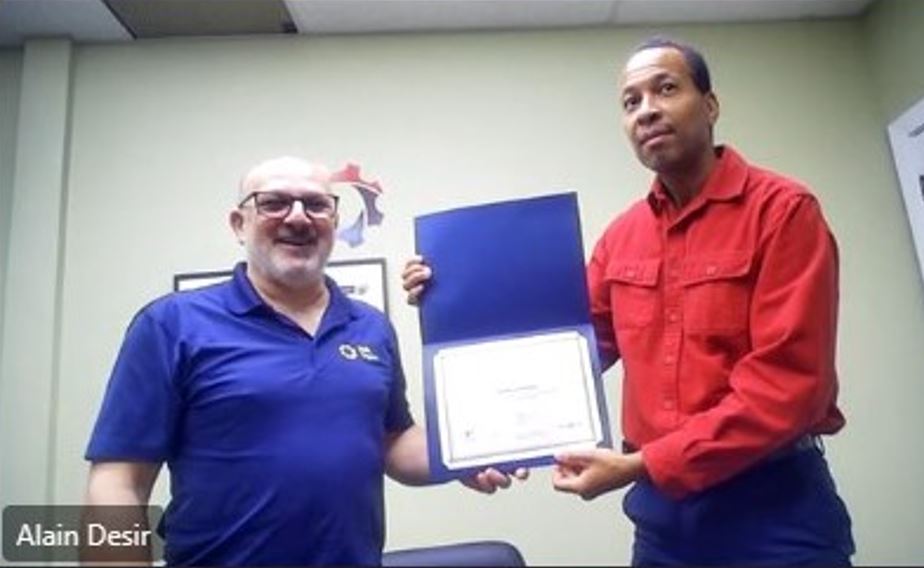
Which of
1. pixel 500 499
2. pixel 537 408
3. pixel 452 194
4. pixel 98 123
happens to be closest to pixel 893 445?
pixel 500 499

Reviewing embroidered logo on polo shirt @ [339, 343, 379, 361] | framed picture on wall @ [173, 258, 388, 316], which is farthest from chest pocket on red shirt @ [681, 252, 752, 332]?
framed picture on wall @ [173, 258, 388, 316]

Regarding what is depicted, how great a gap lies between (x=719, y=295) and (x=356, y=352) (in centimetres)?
55

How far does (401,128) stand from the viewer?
237 centimetres

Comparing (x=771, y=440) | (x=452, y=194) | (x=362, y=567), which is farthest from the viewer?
(x=452, y=194)

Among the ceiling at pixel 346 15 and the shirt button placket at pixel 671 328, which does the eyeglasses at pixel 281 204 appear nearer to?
the shirt button placket at pixel 671 328

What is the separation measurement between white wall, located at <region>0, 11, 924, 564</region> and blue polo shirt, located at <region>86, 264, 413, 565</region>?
41.2 inches

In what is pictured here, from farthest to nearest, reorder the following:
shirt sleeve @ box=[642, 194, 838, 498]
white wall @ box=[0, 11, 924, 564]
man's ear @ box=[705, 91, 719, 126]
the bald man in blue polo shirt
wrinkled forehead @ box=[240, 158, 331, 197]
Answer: white wall @ box=[0, 11, 924, 564] → wrinkled forehead @ box=[240, 158, 331, 197] → man's ear @ box=[705, 91, 719, 126] → the bald man in blue polo shirt → shirt sleeve @ box=[642, 194, 838, 498]

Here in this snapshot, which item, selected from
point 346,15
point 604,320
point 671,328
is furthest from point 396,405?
point 346,15

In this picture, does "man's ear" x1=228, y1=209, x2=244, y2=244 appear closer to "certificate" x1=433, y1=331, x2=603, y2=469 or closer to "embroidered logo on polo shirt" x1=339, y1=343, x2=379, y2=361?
"embroidered logo on polo shirt" x1=339, y1=343, x2=379, y2=361

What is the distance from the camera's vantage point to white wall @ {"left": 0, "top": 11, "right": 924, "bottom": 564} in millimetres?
2201

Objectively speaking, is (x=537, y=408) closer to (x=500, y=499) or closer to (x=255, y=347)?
(x=255, y=347)

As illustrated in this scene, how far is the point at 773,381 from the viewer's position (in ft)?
3.07

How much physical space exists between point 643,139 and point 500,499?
1.34 meters

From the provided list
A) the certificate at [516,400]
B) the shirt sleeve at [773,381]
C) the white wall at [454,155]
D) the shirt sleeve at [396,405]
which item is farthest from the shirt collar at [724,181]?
the white wall at [454,155]
